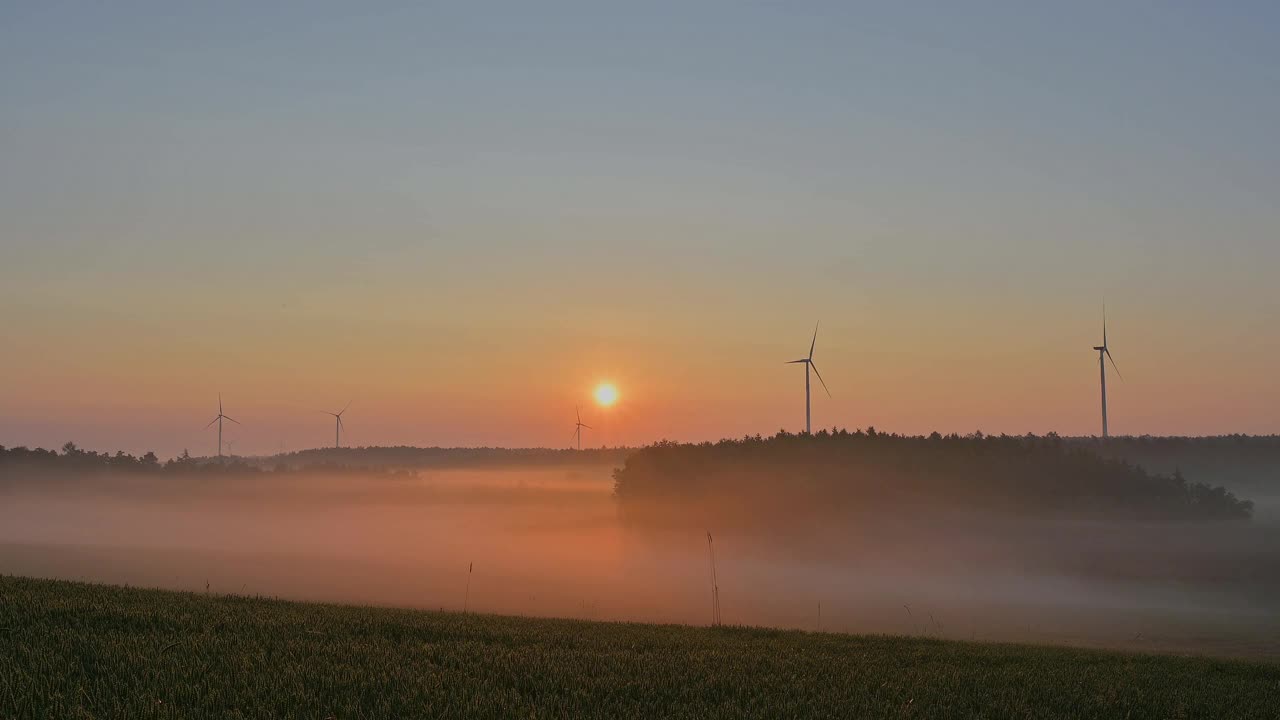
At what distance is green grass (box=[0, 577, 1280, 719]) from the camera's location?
1493 cm

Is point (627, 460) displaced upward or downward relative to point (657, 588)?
upward

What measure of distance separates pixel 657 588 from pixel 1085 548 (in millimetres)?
53568

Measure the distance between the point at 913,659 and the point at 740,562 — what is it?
Result: 97947 mm

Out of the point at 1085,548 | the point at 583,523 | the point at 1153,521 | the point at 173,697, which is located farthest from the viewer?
the point at 583,523

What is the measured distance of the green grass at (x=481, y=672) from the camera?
14930mm

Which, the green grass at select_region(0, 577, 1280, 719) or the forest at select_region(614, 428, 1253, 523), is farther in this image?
the forest at select_region(614, 428, 1253, 523)

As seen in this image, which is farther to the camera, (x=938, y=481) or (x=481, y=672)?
(x=938, y=481)

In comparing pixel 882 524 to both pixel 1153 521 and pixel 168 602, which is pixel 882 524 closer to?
pixel 1153 521

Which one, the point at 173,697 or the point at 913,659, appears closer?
the point at 173,697

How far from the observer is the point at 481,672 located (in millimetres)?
17281

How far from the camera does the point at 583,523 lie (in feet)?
584

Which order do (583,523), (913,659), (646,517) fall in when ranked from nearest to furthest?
(913,659) < (646,517) < (583,523)

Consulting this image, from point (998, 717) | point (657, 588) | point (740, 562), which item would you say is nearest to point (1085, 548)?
point (740, 562)

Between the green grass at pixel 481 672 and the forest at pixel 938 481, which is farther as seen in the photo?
the forest at pixel 938 481
